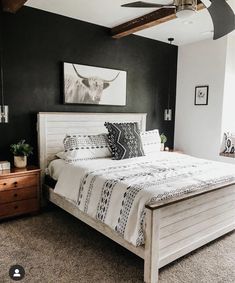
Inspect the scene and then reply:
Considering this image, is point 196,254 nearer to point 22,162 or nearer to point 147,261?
point 147,261

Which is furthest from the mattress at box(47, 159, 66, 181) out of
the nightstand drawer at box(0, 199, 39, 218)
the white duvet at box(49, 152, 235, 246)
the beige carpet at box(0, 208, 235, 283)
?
the beige carpet at box(0, 208, 235, 283)

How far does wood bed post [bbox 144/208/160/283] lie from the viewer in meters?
1.95

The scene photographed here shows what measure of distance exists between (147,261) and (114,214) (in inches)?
18.3

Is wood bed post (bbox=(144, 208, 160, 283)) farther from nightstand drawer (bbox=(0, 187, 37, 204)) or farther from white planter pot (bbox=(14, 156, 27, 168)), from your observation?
white planter pot (bbox=(14, 156, 27, 168))

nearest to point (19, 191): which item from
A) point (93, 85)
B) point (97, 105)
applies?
point (97, 105)

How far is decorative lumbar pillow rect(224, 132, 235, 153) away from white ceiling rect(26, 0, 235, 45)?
171 cm

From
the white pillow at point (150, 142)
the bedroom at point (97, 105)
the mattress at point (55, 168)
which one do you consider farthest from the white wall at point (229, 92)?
the mattress at point (55, 168)

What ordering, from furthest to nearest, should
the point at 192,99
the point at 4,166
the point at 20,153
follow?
the point at 192,99
the point at 20,153
the point at 4,166

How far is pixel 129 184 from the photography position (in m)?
2.28

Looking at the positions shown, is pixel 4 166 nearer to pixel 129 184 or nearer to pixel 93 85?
pixel 129 184

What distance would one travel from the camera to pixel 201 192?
2320 millimetres

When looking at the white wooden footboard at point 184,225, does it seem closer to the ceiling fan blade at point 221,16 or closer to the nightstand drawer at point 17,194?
the ceiling fan blade at point 221,16

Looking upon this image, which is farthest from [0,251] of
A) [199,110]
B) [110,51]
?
[199,110]

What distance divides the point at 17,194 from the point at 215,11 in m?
2.81
